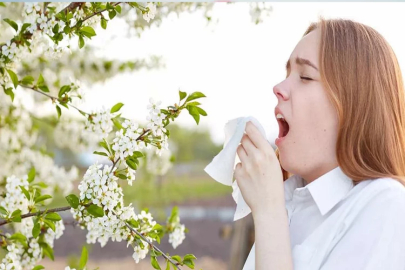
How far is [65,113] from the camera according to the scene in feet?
8.25

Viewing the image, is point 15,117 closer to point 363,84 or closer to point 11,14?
point 11,14

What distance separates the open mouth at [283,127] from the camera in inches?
48.5

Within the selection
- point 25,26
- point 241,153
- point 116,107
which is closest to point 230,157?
point 241,153

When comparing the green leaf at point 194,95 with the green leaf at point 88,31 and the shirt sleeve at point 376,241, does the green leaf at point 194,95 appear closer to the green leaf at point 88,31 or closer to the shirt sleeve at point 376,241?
the green leaf at point 88,31

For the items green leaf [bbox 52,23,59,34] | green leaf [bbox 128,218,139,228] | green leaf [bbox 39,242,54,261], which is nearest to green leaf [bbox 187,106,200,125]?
green leaf [bbox 128,218,139,228]

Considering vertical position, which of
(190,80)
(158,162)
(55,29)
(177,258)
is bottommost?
(190,80)

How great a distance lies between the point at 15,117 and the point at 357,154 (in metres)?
1.45

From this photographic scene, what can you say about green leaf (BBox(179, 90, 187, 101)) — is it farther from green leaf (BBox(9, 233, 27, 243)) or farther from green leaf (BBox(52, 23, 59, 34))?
green leaf (BBox(9, 233, 27, 243))

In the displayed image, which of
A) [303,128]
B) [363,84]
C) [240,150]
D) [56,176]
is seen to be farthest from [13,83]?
[56,176]

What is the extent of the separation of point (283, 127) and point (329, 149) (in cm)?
11

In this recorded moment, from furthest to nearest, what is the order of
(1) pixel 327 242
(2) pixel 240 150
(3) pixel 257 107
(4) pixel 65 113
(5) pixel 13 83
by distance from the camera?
(3) pixel 257 107 < (4) pixel 65 113 < (5) pixel 13 83 < (2) pixel 240 150 < (1) pixel 327 242

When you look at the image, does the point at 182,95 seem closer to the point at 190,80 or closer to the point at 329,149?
the point at 329,149

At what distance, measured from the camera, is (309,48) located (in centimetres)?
124

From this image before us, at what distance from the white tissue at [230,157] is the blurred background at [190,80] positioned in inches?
1.5
